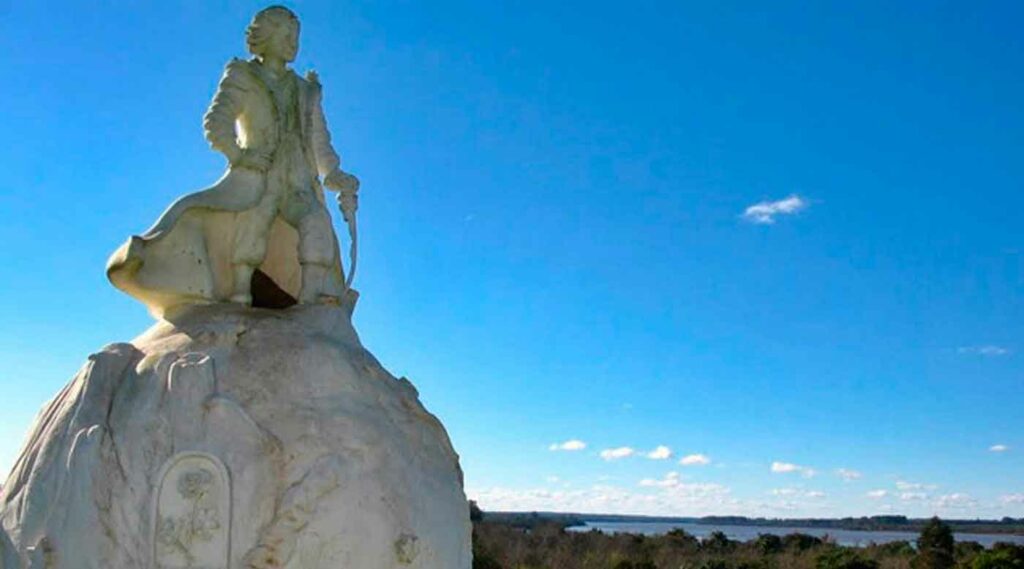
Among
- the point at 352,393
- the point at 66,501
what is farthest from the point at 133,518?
the point at 352,393

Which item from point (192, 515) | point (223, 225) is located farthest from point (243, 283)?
point (192, 515)

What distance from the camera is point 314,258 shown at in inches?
370

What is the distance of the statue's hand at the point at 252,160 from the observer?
952 centimetres

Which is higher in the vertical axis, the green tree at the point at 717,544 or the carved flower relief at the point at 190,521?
the green tree at the point at 717,544

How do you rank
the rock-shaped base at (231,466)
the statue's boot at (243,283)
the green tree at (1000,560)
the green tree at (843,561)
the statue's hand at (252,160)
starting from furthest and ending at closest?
the green tree at (843,561) < the green tree at (1000,560) < the statue's hand at (252,160) < the statue's boot at (243,283) < the rock-shaped base at (231,466)

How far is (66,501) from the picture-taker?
7.64m

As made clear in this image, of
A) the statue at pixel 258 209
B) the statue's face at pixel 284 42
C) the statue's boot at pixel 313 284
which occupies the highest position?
the statue's face at pixel 284 42

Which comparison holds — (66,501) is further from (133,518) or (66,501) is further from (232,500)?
(232,500)

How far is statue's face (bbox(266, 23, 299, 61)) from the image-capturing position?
10.0 metres

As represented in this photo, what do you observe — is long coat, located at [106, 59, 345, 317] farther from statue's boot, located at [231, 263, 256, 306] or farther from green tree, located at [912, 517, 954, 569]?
green tree, located at [912, 517, 954, 569]

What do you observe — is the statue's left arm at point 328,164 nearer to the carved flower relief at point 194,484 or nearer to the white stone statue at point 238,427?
the white stone statue at point 238,427

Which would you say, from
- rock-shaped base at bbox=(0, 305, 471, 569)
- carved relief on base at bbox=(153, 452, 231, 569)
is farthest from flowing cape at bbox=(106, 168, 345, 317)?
carved relief on base at bbox=(153, 452, 231, 569)

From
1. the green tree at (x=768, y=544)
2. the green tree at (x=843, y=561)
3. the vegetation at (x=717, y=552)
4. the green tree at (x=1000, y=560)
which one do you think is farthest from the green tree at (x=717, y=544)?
the green tree at (x=1000, y=560)

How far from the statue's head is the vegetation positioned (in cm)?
1986
